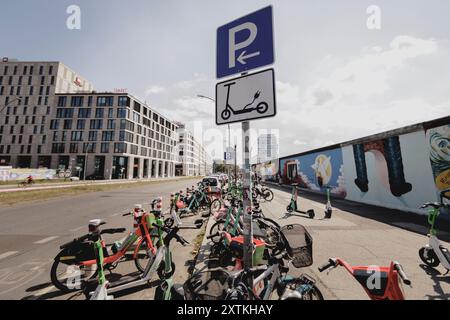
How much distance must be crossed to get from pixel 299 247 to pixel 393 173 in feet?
35.2

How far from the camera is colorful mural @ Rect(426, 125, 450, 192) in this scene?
7.64 m

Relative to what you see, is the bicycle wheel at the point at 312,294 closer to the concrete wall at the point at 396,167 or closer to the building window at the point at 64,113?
the concrete wall at the point at 396,167

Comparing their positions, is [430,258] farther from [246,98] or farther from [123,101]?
[123,101]

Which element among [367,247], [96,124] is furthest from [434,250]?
[96,124]

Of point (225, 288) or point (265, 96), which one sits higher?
point (265, 96)

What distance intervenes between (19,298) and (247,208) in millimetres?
3710

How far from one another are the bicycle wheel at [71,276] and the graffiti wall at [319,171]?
1553cm

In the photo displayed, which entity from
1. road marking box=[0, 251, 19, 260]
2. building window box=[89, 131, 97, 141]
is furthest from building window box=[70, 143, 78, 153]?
road marking box=[0, 251, 19, 260]

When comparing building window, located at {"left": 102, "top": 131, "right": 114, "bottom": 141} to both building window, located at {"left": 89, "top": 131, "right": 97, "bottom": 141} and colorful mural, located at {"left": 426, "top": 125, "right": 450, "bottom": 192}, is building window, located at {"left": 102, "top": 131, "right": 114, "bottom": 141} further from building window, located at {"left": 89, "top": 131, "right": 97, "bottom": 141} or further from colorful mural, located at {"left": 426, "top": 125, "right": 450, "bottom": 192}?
colorful mural, located at {"left": 426, "top": 125, "right": 450, "bottom": 192}

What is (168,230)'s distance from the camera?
10.9 feet

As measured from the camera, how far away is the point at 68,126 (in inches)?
1970
